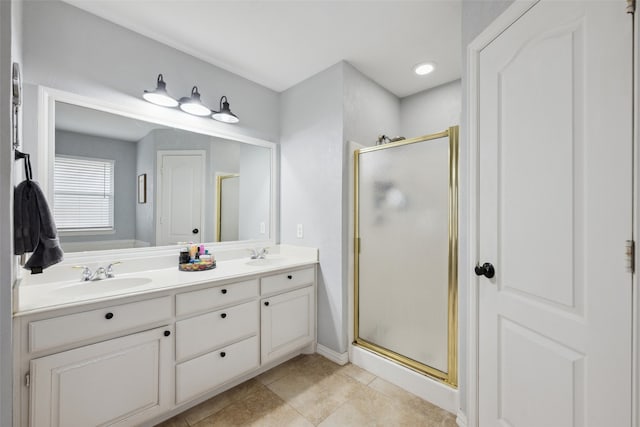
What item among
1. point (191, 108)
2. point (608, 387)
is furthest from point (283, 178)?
point (608, 387)

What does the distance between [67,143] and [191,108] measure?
0.79m

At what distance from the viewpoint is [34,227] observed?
3.80ft

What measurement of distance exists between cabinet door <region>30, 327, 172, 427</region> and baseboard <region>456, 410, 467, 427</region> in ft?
5.40

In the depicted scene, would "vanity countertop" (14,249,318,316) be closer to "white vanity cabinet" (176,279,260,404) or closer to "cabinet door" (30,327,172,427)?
"white vanity cabinet" (176,279,260,404)

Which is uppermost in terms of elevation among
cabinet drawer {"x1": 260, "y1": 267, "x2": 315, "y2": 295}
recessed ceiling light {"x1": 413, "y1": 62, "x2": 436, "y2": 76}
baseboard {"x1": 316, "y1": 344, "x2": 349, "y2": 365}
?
A: recessed ceiling light {"x1": 413, "y1": 62, "x2": 436, "y2": 76}

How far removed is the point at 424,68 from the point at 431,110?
49 centimetres

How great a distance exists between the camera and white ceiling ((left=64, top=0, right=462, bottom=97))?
1675mm

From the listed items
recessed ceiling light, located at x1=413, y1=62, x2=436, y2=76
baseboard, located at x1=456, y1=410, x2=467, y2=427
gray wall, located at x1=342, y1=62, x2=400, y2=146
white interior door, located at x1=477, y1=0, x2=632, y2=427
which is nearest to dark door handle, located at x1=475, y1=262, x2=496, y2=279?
white interior door, located at x1=477, y1=0, x2=632, y2=427

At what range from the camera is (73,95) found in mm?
1615

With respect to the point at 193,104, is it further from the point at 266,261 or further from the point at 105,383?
the point at 105,383

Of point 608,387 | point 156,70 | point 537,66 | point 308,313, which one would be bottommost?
point 308,313

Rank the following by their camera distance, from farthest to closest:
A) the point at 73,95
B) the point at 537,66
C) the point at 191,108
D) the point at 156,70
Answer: the point at 191,108, the point at 156,70, the point at 73,95, the point at 537,66

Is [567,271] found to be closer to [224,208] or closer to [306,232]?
[306,232]

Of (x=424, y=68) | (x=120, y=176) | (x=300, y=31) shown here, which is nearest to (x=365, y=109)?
(x=424, y=68)
